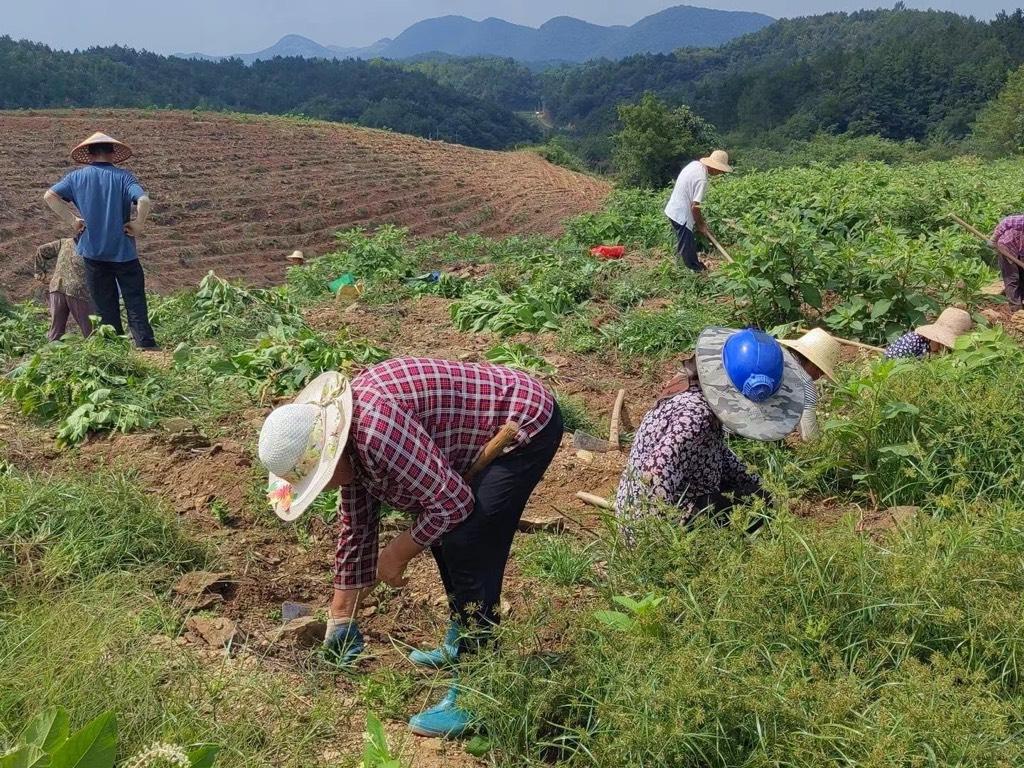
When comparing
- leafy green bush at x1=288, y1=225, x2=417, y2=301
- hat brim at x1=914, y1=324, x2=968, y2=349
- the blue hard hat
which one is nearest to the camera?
the blue hard hat

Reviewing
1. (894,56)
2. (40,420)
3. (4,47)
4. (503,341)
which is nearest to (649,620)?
(40,420)

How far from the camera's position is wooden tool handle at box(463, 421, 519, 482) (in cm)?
260

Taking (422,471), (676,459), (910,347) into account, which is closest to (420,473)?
Answer: (422,471)

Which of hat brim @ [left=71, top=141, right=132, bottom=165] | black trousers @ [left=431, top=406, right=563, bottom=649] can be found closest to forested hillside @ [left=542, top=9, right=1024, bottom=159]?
hat brim @ [left=71, top=141, right=132, bottom=165]

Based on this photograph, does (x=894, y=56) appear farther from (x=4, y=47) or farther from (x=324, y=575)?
→ (x=324, y=575)

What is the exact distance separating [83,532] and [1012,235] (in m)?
6.32

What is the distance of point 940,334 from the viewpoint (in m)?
4.89

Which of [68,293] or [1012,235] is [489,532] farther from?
[1012,235]

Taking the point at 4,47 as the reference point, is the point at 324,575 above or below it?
below

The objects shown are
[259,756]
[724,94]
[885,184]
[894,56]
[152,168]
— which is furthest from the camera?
[724,94]

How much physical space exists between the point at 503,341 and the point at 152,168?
15.5m

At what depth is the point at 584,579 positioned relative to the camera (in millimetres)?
3266

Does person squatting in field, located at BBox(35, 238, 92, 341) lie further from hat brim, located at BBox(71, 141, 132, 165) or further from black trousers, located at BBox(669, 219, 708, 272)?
black trousers, located at BBox(669, 219, 708, 272)

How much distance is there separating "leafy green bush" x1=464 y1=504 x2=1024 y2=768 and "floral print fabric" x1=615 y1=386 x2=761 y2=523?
20 centimetres
